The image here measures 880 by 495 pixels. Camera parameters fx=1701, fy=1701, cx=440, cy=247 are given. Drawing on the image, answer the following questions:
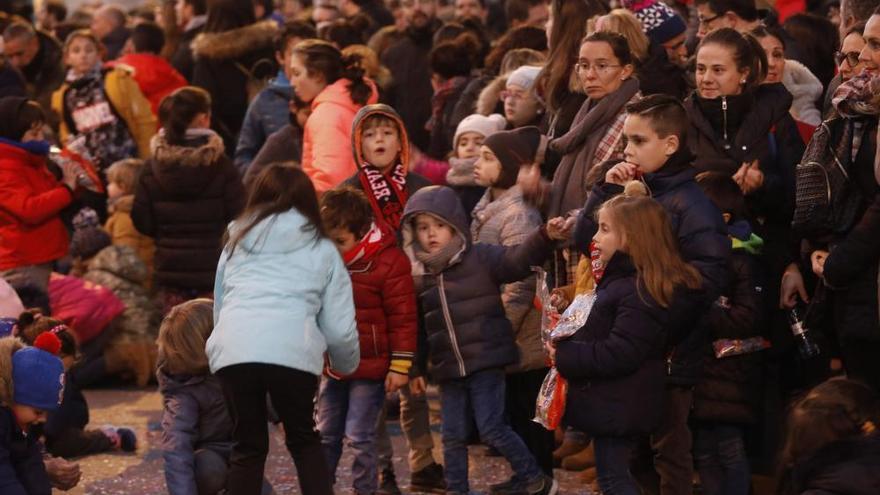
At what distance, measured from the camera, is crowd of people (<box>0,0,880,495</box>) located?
22.9 ft

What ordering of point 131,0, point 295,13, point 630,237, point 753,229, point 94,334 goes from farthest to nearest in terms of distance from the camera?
point 131,0, point 295,13, point 94,334, point 753,229, point 630,237

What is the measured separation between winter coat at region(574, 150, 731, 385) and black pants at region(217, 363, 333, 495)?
4.73 feet

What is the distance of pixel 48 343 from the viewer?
7504mm

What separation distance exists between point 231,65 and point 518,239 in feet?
15.3

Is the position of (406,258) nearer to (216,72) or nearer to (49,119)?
(216,72)

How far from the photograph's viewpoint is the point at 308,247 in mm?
7137

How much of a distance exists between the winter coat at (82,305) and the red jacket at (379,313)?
315cm

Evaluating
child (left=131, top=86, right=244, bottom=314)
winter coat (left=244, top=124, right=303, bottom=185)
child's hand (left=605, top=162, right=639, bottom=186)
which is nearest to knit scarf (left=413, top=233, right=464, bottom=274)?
child's hand (left=605, top=162, right=639, bottom=186)

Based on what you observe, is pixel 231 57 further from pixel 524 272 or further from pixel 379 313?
pixel 524 272

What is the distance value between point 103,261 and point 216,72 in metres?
1.97

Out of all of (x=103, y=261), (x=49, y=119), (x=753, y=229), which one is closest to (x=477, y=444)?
(x=753, y=229)

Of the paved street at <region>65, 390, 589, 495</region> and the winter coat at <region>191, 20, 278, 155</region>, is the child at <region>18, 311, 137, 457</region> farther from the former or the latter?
the winter coat at <region>191, 20, 278, 155</region>

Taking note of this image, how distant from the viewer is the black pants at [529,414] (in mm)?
8344

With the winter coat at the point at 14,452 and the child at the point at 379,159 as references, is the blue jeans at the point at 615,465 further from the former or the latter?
the winter coat at the point at 14,452
